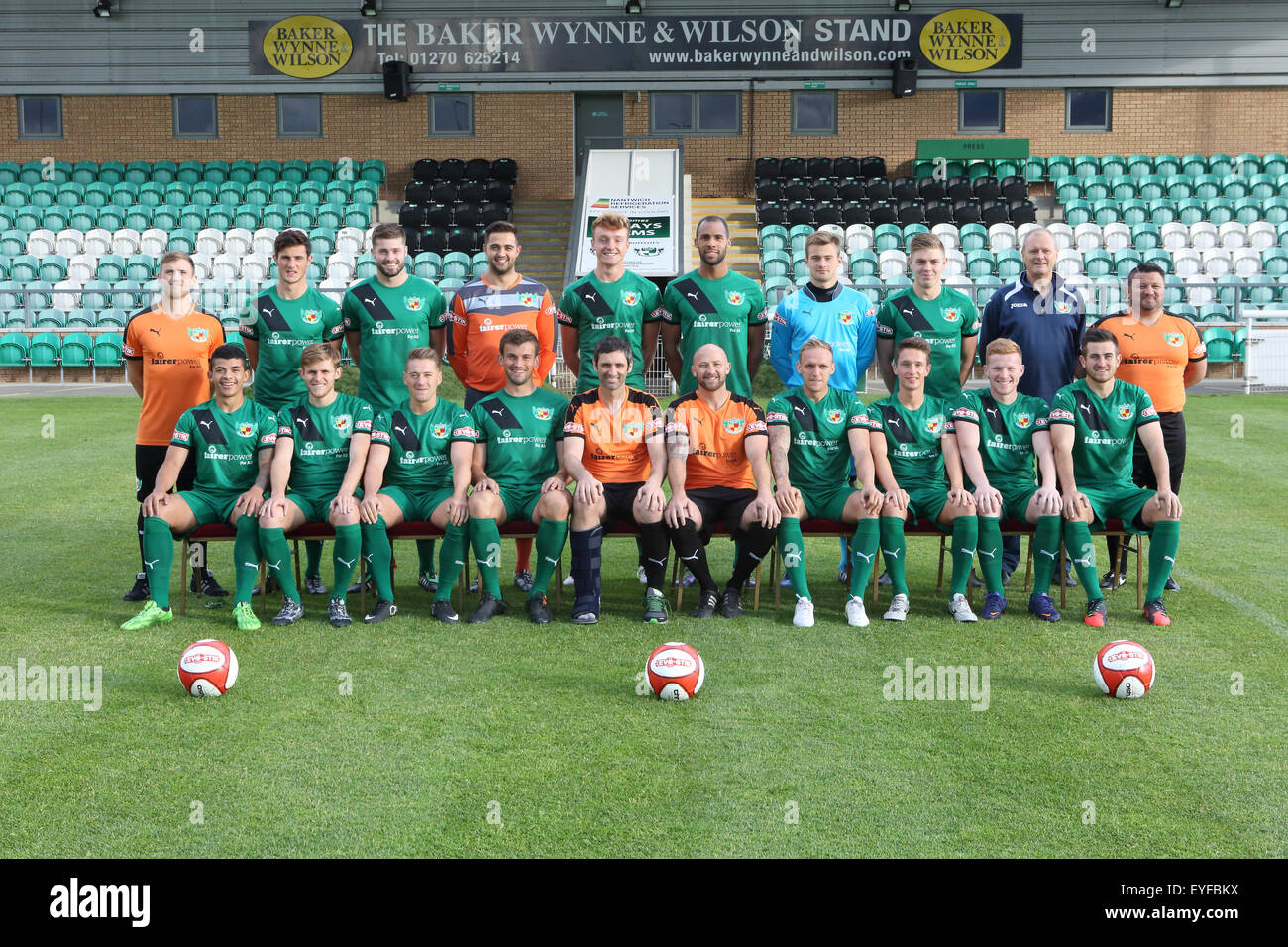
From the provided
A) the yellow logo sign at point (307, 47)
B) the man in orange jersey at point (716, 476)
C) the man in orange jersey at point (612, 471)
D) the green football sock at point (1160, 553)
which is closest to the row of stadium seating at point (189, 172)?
the yellow logo sign at point (307, 47)

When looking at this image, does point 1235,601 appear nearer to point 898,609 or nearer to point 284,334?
point 898,609

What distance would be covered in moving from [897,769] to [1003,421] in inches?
115

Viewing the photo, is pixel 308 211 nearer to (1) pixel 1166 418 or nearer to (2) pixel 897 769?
(1) pixel 1166 418

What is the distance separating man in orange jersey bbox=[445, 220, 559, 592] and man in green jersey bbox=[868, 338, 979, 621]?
1.94 metres

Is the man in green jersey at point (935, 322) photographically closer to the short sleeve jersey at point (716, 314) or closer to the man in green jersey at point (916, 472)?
the man in green jersey at point (916, 472)

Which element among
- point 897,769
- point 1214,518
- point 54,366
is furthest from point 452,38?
point 897,769

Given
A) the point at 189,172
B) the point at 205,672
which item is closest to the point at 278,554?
the point at 205,672

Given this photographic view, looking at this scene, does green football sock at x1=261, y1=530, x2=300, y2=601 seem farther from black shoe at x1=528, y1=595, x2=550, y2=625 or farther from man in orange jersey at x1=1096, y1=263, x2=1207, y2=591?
man in orange jersey at x1=1096, y1=263, x2=1207, y2=591

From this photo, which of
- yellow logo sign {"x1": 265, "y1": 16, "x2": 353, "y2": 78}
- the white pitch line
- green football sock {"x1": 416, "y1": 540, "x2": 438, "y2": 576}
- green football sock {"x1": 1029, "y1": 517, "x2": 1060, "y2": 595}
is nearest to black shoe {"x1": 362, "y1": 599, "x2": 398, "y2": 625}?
green football sock {"x1": 416, "y1": 540, "x2": 438, "y2": 576}

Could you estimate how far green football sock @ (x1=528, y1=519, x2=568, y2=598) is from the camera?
621 centimetres

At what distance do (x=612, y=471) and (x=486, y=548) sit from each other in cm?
79

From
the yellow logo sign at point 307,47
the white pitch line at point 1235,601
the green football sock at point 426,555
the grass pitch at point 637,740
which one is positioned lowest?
the grass pitch at point 637,740

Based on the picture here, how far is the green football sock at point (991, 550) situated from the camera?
629 cm

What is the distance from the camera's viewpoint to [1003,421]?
6590mm
